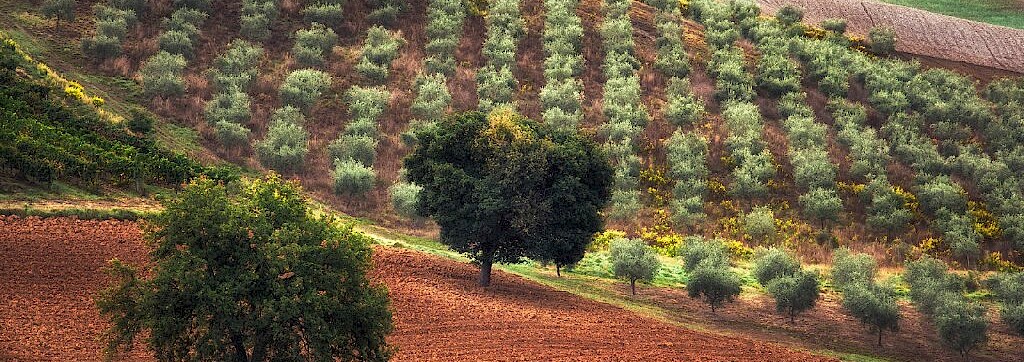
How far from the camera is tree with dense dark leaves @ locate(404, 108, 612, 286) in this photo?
1640 inches

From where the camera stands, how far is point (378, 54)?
72625 millimetres

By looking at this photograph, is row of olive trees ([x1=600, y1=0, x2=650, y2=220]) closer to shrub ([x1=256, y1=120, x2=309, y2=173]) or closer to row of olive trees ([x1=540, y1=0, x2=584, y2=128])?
row of olive trees ([x1=540, y1=0, x2=584, y2=128])

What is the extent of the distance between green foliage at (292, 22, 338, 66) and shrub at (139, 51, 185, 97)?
24.9 feet

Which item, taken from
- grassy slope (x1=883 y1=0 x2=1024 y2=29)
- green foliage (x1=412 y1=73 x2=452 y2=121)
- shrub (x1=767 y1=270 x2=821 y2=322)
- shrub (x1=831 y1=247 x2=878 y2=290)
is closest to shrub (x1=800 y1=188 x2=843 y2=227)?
shrub (x1=831 y1=247 x2=878 y2=290)

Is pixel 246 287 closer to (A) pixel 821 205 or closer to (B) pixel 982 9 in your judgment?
(A) pixel 821 205

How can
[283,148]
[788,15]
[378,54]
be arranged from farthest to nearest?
1. [788,15]
2. [378,54]
3. [283,148]

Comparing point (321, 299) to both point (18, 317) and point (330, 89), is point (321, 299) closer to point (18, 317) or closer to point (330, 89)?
point (18, 317)

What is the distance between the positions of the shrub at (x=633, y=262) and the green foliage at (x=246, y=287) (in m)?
20.1

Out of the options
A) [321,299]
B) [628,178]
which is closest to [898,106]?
[628,178]

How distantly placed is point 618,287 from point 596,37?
36.1 meters

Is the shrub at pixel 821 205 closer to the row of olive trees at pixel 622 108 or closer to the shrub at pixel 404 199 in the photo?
the row of olive trees at pixel 622 108

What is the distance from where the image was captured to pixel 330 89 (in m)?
69.6

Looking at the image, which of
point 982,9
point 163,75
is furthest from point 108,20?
point 982,9

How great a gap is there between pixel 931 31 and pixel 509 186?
6460 centimetres
